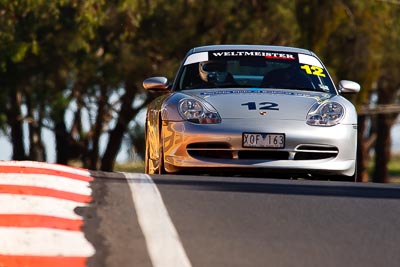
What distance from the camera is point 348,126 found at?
11.5m

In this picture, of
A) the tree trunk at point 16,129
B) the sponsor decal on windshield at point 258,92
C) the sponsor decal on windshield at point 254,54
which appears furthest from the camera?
the tree trunk at point 16,129

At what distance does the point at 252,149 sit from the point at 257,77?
6.78ft

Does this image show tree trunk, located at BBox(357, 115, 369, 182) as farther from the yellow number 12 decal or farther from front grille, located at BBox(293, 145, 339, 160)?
front grille, located at BBox(293, 145, 339, 160)

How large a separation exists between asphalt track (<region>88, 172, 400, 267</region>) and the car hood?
1.18 metres

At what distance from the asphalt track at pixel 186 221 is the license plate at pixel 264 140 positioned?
86 cm

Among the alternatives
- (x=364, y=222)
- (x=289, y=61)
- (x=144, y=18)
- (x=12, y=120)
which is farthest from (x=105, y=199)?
(x=12, y=120)

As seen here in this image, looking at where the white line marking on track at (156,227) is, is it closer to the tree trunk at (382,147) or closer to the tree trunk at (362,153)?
the tree trunk at (362,153)

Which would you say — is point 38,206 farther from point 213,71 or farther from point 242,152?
point 213,71

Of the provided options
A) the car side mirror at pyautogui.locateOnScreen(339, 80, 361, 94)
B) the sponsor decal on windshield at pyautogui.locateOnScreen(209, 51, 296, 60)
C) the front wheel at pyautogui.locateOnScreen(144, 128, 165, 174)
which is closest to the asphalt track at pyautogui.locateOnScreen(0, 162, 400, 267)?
the front wheel at pyautogui.locateOnScreen(144, 128, 165, 174)

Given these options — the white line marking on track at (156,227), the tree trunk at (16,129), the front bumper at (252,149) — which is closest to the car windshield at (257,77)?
the front bumper at (252,149)

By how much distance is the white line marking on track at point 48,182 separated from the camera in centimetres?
897

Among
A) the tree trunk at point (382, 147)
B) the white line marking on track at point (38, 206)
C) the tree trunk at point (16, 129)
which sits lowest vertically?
the tree trunk at point (382, 147)

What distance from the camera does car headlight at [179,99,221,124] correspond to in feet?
36.7

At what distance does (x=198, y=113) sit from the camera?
11227 millimetres
